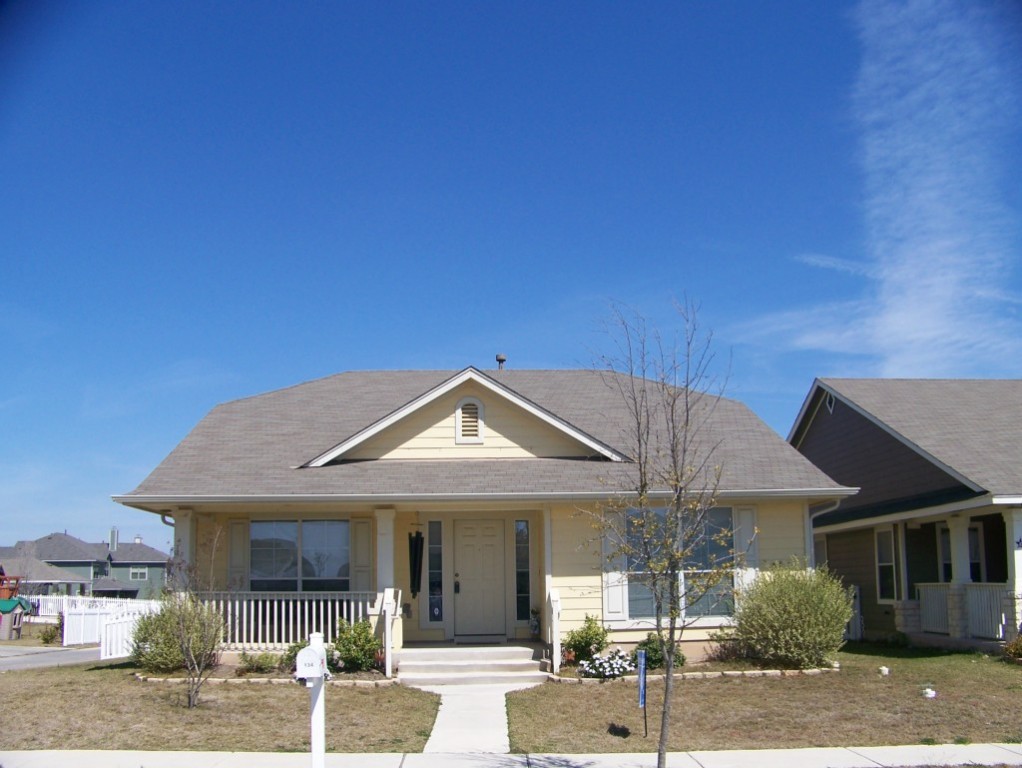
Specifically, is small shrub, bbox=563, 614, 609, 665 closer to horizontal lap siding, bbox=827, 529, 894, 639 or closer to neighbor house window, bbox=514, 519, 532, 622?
neighbor house window, bbox=514, 519, 532, 622

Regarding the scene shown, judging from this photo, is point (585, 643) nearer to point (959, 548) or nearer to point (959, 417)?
point (959, 548)

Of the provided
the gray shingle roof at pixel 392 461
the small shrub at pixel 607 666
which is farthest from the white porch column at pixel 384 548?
the small shrub at pixel 607 666

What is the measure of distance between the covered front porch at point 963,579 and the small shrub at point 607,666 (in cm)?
661

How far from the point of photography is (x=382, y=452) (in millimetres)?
18031

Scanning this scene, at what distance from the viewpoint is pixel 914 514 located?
19.5 metres

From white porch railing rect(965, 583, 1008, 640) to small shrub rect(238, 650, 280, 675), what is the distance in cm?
1161

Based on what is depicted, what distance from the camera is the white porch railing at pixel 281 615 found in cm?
1608

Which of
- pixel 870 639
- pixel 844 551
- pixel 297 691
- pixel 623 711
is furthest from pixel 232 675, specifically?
pixel 844 551

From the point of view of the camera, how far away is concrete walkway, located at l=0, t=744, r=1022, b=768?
32.4 feet

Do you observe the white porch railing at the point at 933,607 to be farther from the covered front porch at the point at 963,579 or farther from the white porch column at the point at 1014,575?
the white porch column at the point at 1014,575

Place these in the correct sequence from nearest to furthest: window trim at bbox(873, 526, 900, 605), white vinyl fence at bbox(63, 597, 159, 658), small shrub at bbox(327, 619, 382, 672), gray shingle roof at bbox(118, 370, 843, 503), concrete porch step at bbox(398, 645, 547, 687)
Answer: concrete porch step at bbox(398, 645, 547, 687), small shrub at bbox(327, 619, 382, 672), gray shingle roof at bbox(118, 370, 843, 503), window trim at bbox(873, 526, 900, 605), white vinyl fence at bbox(63, 597, 159, 658)

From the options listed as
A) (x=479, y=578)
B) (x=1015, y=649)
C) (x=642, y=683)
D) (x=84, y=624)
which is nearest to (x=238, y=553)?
(x=479, y=578)

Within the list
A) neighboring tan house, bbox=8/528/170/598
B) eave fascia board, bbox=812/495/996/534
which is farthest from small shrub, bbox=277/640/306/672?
neighboring tan house, bbox=8/528/170/598

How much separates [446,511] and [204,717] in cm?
659
